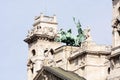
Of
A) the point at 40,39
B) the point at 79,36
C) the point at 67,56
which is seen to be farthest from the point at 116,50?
the point at 40,39

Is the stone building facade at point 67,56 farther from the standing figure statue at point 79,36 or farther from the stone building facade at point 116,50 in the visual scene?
the standing figure statue at point 79,36

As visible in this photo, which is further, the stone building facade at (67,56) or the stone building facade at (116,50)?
the stone building facade at (67,56)

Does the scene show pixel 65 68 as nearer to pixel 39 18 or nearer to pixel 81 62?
pixel 81 62

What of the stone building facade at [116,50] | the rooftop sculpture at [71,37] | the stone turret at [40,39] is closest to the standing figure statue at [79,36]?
the rooftop sculpture at [71,37]

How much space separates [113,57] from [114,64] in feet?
2.48

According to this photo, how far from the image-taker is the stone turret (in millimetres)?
103188

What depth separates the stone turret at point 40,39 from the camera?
4063 inches

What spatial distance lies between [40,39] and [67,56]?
12075 mm

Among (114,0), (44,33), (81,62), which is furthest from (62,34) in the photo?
(114,0)

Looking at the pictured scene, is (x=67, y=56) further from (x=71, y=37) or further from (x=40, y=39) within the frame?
(x=40, y=39)

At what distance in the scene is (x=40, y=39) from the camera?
341 feet

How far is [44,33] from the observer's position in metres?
103

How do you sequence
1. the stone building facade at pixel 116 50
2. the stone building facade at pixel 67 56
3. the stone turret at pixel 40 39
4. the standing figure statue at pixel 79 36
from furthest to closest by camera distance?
the stone turret at pixel 40 39
the standing figure statue at pixel 79 36
the stone building facade at pixel 67 56
the stone building facade at pixel 116 50

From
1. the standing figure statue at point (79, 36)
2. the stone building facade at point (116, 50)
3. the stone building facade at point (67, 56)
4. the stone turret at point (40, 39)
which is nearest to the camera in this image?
the stone building facade at point (116, 50)
